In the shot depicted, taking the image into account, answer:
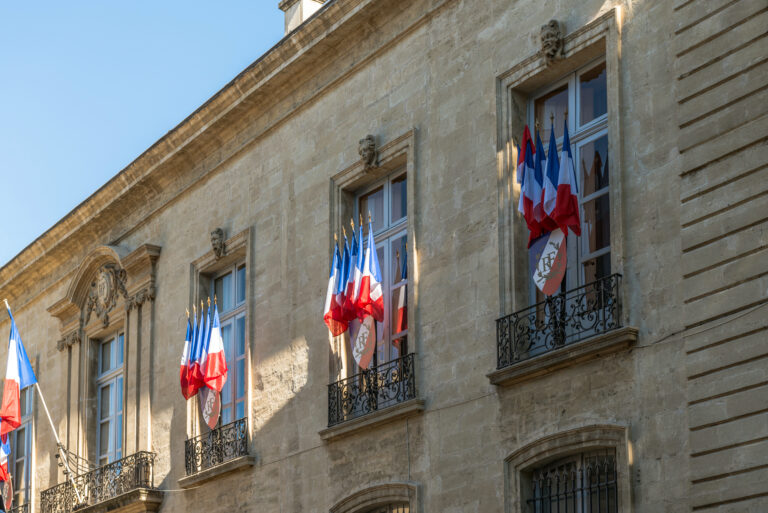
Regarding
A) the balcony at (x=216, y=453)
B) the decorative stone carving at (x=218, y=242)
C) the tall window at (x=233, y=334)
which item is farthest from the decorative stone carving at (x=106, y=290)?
the balcony at (x=216, y=453)

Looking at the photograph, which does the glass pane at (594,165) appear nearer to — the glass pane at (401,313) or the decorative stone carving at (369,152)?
the glass pane at (401,313)

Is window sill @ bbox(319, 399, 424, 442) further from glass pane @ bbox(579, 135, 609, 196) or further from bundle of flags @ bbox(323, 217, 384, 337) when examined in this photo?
glass pane @ bbox(579, 135, 609, 196)

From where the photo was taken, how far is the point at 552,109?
1339 centimetres

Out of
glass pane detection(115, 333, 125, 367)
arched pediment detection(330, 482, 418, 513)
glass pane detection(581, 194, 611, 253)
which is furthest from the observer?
glass pane detection(115, 333, 125, 367)

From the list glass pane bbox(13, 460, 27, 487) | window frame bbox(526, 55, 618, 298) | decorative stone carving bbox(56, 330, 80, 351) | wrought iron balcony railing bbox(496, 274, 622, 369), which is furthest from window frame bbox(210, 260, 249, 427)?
glass pane bbox(13, 460, 27, 487)

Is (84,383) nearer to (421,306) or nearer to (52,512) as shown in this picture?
(52,512)

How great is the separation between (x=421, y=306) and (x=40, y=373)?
1067cm

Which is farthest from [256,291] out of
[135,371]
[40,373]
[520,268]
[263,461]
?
[40,373]

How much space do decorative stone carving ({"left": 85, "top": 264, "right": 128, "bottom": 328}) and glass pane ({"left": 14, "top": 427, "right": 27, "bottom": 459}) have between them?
3321 millimetres

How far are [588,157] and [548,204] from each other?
727 mm

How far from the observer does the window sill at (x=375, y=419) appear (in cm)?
1373

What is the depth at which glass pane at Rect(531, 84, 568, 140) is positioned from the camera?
13242 millimetres

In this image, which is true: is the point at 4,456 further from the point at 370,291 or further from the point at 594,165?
the point at 594,165

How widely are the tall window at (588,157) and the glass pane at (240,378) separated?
5741mm
